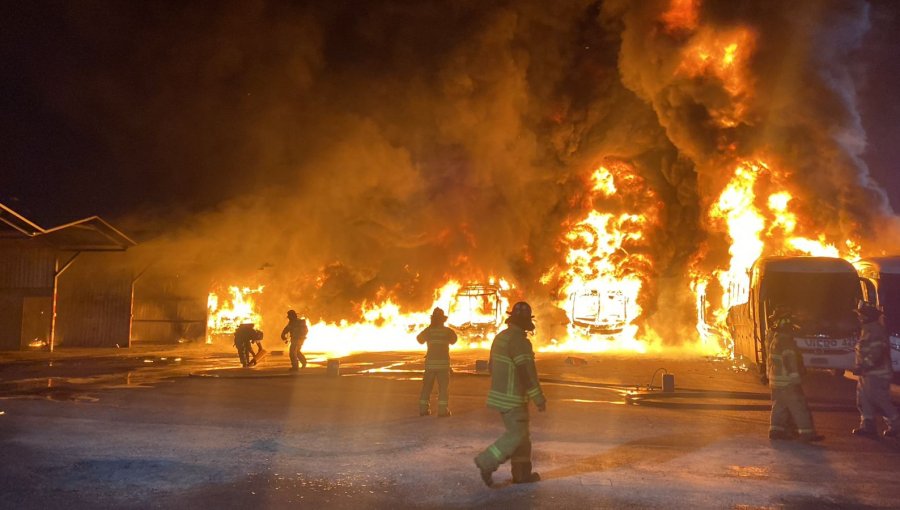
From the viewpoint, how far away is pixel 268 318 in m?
28.3

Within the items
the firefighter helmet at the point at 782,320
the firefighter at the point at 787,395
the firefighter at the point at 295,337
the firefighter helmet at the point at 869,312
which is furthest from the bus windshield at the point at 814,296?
the firefighter at the point at 295,337

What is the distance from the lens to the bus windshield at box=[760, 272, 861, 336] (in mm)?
15898

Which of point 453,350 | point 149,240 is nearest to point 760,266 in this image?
point 453,350

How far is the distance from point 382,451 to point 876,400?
677 centimetres

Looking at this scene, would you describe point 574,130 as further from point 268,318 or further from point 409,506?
point 409,506

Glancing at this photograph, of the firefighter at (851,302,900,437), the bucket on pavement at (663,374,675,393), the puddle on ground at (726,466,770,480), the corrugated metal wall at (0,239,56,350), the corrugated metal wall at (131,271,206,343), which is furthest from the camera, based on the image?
the corrugated metal wall at (131,271,206,343)

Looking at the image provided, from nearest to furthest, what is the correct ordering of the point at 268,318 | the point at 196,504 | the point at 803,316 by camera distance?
the point at 196,504 → the point at 803,316 → the point at 268,318

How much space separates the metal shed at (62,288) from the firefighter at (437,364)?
16.6 m

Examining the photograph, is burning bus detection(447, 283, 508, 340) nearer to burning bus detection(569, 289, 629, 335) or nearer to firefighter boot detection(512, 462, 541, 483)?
burning bus detection(569, 289, 629, 335)

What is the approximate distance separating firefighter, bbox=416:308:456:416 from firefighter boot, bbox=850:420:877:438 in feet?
18.6

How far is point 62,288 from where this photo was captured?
83.6 ft

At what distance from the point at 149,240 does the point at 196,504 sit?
73.1ft

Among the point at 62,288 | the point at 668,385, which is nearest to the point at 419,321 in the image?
the point at 62,288

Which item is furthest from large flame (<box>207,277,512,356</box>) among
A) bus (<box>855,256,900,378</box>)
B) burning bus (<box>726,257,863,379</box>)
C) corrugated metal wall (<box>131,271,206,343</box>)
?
bus (<box>855,256,900,378</box>)
